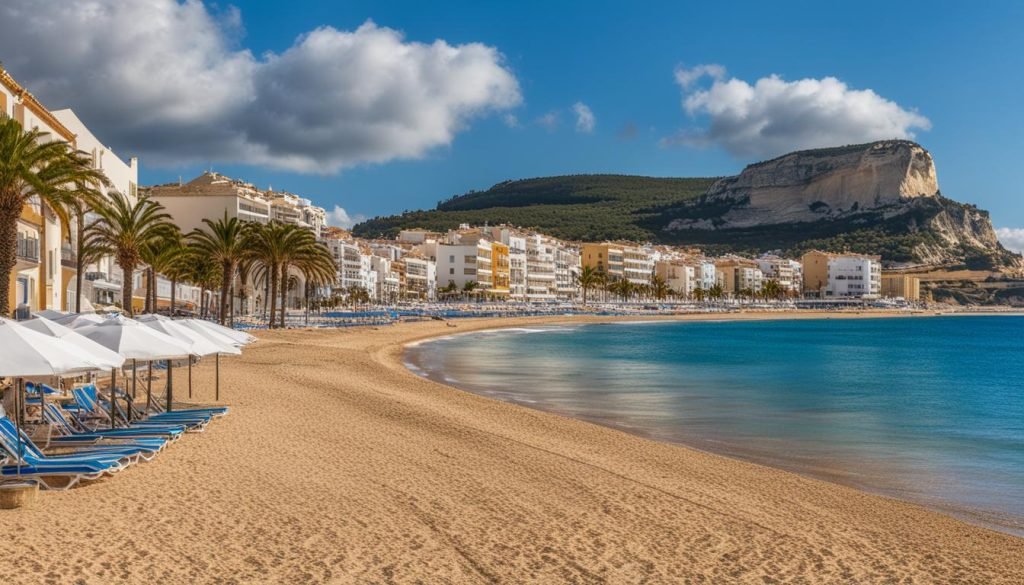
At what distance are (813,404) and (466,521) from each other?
18146 millimetres

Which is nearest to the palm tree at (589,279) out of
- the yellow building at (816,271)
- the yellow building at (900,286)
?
the yellow building at (816,271)

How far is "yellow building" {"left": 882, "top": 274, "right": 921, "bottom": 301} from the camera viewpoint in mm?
173750

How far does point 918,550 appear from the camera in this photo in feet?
29.3

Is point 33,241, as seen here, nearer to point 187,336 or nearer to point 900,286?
point 187,336

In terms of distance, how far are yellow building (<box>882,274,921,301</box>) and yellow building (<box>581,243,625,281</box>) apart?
2246 inches

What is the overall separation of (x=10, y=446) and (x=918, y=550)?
9.39 meters

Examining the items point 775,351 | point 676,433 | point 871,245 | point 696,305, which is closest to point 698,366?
point 775,351

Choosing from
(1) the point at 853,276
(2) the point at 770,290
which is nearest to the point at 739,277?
(2) the point at 770,290

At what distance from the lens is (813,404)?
25.1m

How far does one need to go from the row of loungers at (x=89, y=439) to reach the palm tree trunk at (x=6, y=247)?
515 cm

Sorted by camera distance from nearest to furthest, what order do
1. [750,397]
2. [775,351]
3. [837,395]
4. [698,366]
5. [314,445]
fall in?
1. [314,445]
2. [750,397]
3. [837,395]
4. [698,366]
5. [775,351]

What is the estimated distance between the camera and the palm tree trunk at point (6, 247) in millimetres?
19641

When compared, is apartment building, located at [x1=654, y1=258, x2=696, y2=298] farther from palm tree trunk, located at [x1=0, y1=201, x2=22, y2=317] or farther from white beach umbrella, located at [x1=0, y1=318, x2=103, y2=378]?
white beach umbrella, located at [x1=0, y1=318, x2=103, y2=378]

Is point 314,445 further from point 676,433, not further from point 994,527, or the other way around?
point 994,527
